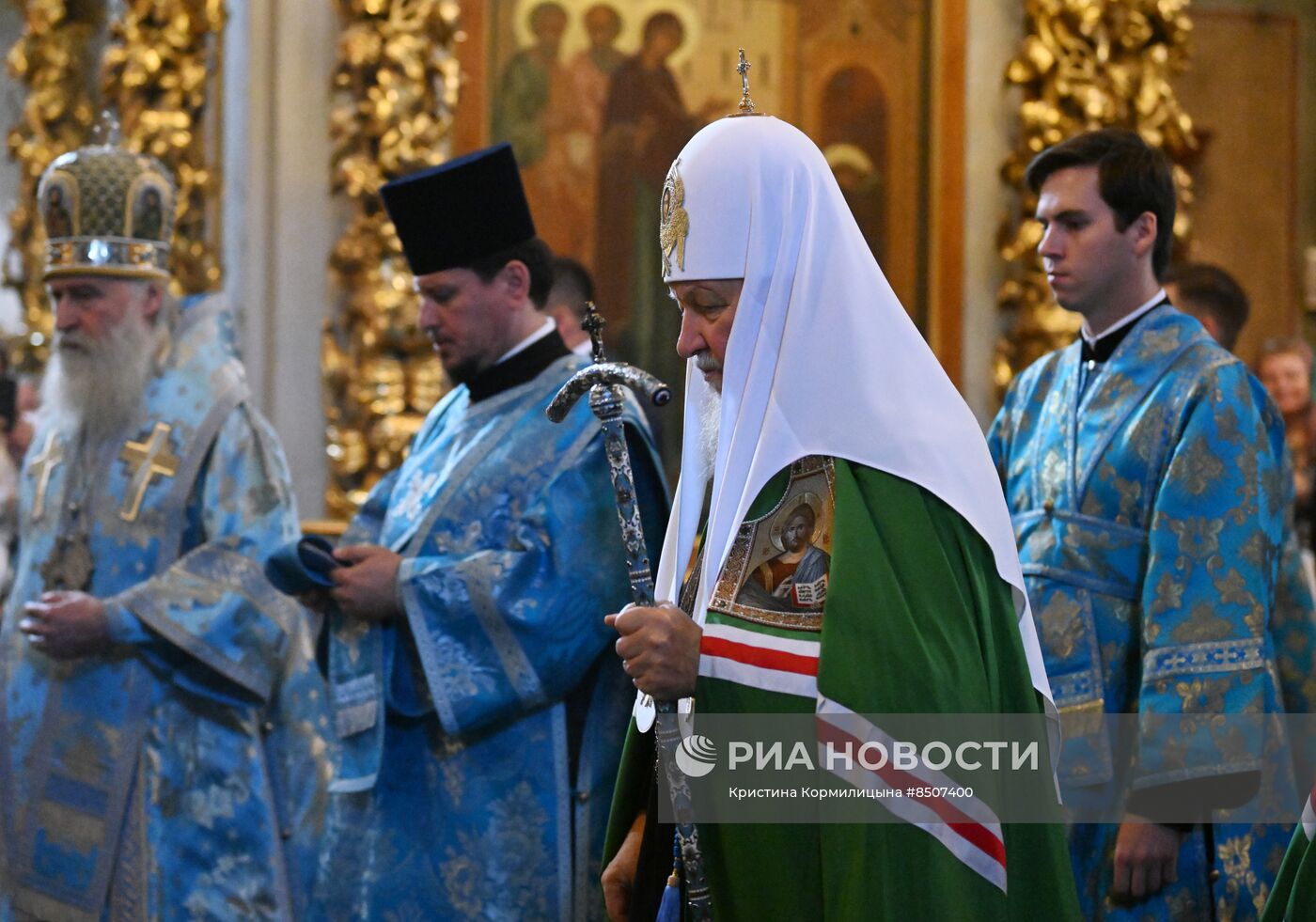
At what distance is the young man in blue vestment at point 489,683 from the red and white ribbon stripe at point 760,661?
1.19 m

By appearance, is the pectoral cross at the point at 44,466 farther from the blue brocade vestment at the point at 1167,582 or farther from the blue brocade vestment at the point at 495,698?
the blue brocade vestment at the point at 1167,582

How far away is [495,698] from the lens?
3656 mm

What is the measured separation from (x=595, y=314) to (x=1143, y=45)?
4.05 meters

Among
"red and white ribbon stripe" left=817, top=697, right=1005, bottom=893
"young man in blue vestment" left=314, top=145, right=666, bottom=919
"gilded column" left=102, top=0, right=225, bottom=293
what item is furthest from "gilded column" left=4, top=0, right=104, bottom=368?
"red and white ribbon stripe" left=817, top=697, right=1005, bottom=893

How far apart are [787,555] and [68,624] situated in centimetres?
235

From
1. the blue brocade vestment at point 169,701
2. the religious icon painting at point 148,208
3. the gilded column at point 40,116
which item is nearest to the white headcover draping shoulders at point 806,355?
the blue brocade vestment at point 169,701

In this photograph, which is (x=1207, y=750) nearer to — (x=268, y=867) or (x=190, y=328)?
(x=268, y=867)

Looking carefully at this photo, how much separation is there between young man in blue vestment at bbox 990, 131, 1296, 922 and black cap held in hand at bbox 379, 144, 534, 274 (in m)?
1.16

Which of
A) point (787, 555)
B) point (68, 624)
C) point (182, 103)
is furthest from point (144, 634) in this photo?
point (787, 555)

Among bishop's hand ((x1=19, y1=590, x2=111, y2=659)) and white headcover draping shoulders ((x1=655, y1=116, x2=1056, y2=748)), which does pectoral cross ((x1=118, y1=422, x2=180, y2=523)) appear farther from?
white headcover draping shoulders ((x1=655, y1=116, x2=1056, y2=748))

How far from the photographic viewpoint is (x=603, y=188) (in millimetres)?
6184

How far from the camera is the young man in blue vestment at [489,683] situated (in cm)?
368

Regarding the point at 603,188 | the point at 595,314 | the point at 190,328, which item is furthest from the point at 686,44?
the point at 595,314

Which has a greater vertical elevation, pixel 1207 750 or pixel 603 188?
pixel 603 188
